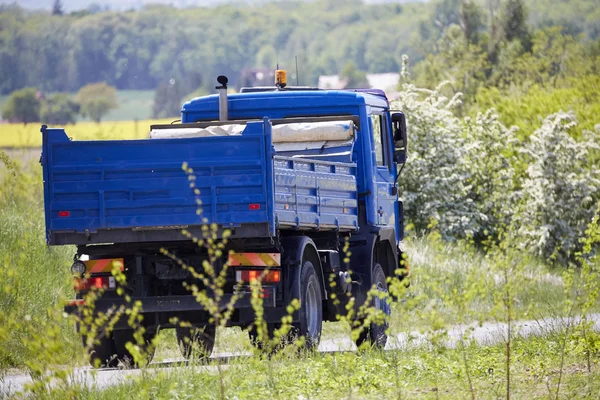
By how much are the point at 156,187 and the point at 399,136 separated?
217 inches

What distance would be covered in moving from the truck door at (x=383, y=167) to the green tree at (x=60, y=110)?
83.7m

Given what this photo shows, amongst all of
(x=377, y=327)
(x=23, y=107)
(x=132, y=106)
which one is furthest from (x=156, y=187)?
(x=132, y=106)

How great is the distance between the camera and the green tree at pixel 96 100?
114 metres

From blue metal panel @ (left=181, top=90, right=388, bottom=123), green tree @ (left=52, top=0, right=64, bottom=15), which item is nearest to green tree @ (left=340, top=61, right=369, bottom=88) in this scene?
green tree @ (left=52, top=0, right=64, bottom=15)

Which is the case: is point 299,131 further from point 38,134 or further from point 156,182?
point 38,134

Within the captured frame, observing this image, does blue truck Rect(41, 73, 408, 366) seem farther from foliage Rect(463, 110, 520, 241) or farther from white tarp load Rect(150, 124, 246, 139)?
foliage Rect(463, 110, 520, 241)

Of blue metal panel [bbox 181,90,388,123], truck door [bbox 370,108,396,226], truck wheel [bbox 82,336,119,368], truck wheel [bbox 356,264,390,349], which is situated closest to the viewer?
truck wheel [bbox 82,336,119,368]

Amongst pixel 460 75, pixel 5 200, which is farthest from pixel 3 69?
pixel 5 200

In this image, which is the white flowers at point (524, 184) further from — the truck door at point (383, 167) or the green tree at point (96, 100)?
the green tree at point (96, 100)

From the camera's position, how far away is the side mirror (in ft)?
53.9

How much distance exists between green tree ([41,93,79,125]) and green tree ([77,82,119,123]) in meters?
2.63

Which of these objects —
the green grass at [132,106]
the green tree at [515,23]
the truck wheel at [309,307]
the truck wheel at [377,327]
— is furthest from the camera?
the green grass at [132,106]

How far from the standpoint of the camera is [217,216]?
38.6 ft

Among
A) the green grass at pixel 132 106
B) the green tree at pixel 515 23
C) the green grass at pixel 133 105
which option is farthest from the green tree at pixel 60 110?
the green tree at pixel 515 23
